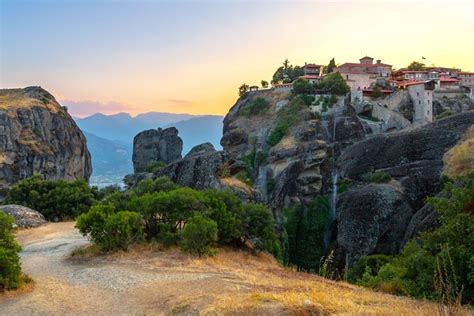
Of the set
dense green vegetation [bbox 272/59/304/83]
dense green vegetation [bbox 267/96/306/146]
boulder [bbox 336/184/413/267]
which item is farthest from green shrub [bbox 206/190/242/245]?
dense green vegetation [bbox 272/59/304/83]

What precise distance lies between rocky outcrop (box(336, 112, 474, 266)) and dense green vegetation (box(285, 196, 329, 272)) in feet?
25.2

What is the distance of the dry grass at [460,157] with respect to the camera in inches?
1446

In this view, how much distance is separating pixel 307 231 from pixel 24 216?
31.9m

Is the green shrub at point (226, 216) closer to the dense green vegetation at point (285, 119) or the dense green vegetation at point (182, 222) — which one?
the dense green vegetation at point (182, 222)

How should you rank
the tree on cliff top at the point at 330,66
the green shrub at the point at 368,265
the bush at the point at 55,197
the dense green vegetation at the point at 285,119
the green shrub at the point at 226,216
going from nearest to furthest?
the green shrub at the point at 226,216
the green shrub at the point at 368,265
the bush at the point at 55,197
the dense green vegetation at the point at 285,119
the tree on cliff top at the point at 330,66

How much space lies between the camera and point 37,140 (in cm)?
7731

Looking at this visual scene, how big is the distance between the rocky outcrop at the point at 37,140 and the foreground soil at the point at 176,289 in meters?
56.8

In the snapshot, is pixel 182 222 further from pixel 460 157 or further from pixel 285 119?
pixel 285 119

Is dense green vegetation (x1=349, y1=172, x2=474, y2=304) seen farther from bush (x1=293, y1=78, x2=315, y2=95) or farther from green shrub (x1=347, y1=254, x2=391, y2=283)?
bush (x1=293, y1=78, x2=315, y2=95)

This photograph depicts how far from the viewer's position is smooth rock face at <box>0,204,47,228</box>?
85.4 feet

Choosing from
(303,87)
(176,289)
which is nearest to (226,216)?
(176,289)

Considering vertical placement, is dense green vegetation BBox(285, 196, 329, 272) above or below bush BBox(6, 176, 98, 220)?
below

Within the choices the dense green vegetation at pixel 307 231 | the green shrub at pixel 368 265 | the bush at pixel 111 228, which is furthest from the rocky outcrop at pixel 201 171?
the dense green vegetation at pixel 307 231

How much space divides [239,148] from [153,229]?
47.5 m
